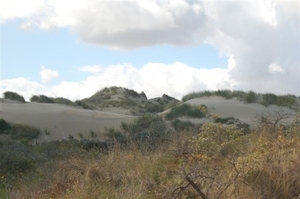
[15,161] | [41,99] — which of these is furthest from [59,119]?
[15,161]

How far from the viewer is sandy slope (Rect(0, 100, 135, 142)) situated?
84.9ft

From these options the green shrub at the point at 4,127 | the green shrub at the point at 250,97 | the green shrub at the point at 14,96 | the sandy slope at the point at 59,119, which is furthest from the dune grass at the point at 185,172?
the green shrub at the point at 14,96

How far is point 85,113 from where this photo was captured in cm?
3022

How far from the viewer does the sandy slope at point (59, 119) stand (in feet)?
84.9

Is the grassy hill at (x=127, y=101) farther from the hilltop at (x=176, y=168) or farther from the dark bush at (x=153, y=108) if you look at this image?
the hilltop at (x=176, y=168)

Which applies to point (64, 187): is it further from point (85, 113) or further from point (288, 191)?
point (85, 113)

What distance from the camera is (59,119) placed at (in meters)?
28.0

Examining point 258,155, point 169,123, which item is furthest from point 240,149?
point 169,123

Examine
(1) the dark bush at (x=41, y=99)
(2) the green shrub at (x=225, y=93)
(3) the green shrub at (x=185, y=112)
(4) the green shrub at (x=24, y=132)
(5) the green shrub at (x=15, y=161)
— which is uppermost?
(2) the green shrub at (x=225, y=93)

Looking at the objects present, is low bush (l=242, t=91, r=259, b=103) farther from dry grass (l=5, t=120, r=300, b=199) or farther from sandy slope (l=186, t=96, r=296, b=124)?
dry grass (l=5, t=120, r=300, b=199)

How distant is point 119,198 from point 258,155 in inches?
93.5

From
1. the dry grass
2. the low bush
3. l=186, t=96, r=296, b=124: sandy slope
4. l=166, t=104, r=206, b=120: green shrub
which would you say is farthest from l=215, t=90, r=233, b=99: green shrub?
the dry grass

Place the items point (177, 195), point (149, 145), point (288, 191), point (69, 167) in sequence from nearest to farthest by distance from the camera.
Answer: point (177, 195)
point (288, 191)
point (69, 167)
point (149, 145)

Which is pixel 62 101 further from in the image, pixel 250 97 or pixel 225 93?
pixel 250 97
